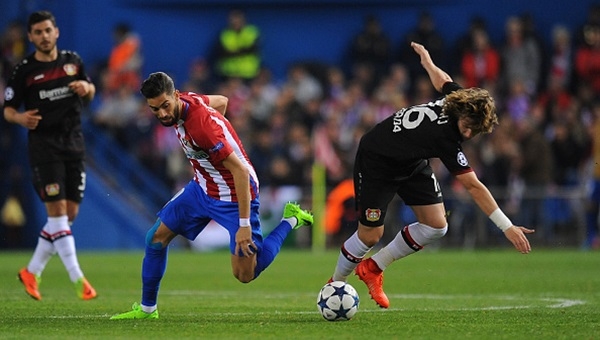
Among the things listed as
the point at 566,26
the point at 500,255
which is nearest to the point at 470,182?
the point at 500,255

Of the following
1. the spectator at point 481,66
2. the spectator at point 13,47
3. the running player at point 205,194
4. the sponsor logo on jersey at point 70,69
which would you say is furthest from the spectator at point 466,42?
the running player at point 205,194

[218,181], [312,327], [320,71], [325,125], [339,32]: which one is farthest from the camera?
[339,32]

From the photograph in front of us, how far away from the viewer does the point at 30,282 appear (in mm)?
11398

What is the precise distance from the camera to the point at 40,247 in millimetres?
11773

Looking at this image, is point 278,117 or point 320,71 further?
point 320,71

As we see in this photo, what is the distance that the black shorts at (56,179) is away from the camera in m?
11.5

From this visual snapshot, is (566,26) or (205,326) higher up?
(566,26)

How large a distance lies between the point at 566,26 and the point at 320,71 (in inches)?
210

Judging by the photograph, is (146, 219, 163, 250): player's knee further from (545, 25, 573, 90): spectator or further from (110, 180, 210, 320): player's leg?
(545, 25, 573, 90): spectator

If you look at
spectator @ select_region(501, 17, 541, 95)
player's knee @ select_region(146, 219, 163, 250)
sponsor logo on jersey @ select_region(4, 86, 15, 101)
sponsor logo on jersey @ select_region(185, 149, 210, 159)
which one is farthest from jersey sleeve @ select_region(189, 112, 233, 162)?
spectator @ select_region(501, 17, 541, 95)

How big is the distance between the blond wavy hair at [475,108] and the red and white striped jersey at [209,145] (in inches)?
64.8

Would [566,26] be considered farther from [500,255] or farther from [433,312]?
[433,312]

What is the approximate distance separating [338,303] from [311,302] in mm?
1957

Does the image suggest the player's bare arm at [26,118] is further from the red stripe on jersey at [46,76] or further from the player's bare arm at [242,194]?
the player's bare arm at [242,194]
